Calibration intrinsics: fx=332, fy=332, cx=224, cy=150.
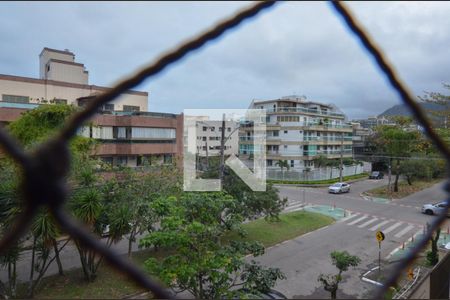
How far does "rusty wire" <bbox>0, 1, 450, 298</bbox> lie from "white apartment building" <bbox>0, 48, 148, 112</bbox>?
20.8m

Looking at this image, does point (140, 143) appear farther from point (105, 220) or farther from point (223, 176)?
point (105, 220)

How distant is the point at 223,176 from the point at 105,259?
35.2ft

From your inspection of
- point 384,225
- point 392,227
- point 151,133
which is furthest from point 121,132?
point 392,227

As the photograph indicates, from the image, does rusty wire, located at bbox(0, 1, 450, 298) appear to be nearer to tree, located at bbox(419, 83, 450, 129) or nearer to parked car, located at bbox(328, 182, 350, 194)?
tree, located at bbox(419, 83, 450, 129)

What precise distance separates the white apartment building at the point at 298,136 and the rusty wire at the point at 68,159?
28.1m

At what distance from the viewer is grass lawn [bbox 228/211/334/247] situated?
11727mm

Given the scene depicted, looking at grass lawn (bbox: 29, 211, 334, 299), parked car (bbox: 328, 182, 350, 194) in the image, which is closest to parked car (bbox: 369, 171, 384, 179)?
parked car (bbox: 328, 182, 350, 194)

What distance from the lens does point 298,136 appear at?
2817 cm

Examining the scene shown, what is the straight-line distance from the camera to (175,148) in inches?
896

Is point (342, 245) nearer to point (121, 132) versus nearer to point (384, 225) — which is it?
point (384, 225)

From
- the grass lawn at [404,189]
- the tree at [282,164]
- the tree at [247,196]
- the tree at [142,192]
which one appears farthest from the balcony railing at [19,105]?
the grass lawn at [404,189]

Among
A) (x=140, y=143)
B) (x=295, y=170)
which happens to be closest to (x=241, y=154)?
(x=295, y=170)

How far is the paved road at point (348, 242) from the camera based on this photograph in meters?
8.30

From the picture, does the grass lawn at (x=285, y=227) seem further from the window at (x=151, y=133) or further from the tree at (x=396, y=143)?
the window at (x=151, y=133)
